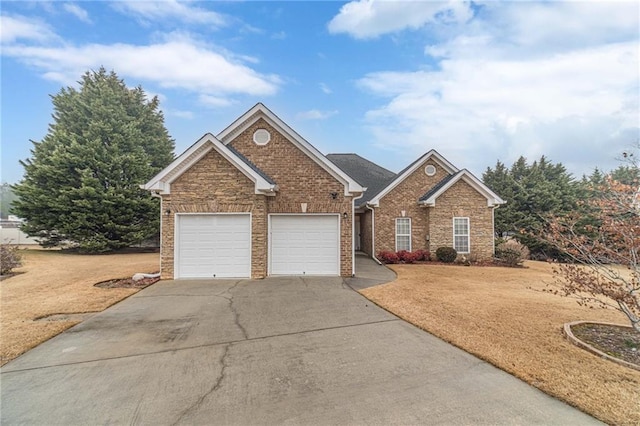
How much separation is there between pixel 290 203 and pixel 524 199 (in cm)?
2192

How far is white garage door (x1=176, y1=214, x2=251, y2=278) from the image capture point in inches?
417

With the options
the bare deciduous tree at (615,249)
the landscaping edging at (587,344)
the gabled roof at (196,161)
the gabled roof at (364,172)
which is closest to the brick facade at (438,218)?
the gabled roof at (364,172)

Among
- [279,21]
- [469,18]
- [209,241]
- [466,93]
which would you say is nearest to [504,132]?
[466,93]

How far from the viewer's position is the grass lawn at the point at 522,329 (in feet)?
11.7

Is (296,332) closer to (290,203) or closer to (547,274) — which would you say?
(290,203)

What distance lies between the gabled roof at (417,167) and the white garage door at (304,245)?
21.2ft

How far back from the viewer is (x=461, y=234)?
1692 centimetres

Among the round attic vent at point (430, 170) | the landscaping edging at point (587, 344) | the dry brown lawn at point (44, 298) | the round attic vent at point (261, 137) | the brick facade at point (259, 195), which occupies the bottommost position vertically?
the landscaping edging at point (587, 344)

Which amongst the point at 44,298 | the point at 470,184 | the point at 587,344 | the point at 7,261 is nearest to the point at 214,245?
the point at 44,298

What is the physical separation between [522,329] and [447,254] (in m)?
10.8

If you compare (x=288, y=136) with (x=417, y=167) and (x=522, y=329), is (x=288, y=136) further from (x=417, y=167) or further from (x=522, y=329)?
(x=522, y=329)

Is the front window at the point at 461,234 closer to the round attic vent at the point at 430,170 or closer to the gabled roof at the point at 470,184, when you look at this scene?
the gabled roof at the point at 470,184

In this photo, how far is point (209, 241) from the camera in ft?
35.0

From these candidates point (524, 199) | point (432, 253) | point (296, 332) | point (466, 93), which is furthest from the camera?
point (524, 199)
